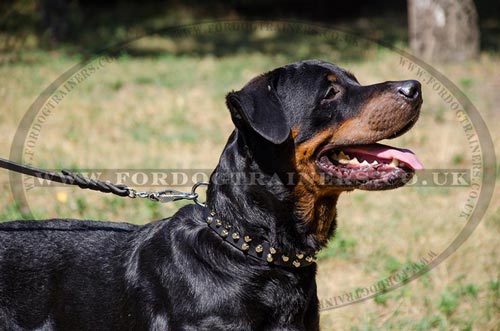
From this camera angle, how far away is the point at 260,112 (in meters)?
3.08

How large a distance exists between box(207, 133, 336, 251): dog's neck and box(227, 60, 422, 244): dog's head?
0.04m

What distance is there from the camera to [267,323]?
10.0ft

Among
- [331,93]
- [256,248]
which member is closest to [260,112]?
[331,93]

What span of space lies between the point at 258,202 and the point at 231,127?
6117mm

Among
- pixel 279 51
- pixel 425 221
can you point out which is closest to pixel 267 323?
pixel 425 221

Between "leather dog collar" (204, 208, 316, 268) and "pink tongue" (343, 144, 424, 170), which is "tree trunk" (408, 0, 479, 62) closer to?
"pink tongue" (343, 144, 424, 170)

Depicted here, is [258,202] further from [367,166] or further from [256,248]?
[367,166]

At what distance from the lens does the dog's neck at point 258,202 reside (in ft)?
10.3

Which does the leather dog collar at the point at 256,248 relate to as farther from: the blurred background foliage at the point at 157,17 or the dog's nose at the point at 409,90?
the blurred background foliage at the point at 157,17

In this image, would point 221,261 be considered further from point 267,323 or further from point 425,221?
point 425,221

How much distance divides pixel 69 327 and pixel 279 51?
12.7 metres

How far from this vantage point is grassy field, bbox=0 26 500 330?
492cm

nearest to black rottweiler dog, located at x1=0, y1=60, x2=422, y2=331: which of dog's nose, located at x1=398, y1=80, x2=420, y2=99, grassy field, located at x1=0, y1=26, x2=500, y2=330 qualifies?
dog's nose, located at x1=398, y1=80, x2=420, y2=99

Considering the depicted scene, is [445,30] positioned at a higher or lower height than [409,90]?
higher
